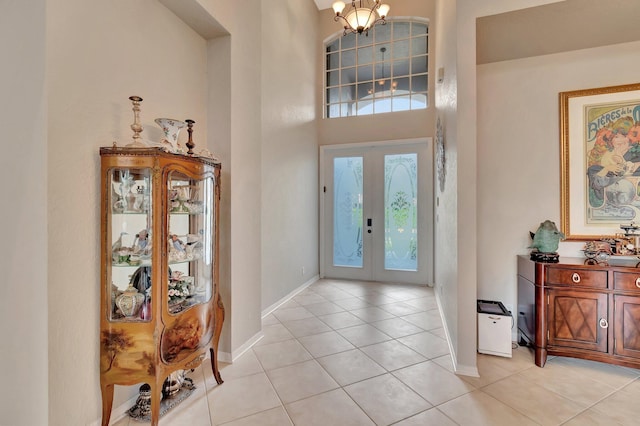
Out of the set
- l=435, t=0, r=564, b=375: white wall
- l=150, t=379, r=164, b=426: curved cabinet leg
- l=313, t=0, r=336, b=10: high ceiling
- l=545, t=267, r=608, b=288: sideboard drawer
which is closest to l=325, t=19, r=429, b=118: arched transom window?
l=313, t=0, r=336, b=10: high ceiling

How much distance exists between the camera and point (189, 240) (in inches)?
80.6

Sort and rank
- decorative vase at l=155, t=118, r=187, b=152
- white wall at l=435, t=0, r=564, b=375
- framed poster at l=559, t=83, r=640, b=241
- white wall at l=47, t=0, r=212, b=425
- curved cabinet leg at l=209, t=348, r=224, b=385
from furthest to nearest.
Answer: framed poster at l=559, t=83, r=640, b=241
white wall at l=435, t=0, r=564, b=375
curved cabinet leg at l=209, t=348, r=224, b=385
decorative vase at l=155, t=118, r=187, b=152
white wall at l=47, t=0, r=212, b=425

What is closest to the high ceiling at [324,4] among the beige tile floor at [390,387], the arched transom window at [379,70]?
the arched transom window at [379,70]

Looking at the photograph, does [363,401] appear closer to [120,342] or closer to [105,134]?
[120,342]

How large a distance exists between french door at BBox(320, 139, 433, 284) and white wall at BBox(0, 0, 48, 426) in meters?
4.14

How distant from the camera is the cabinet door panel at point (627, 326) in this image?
216 cm

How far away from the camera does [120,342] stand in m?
1.64

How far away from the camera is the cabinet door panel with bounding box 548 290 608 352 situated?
2.24m

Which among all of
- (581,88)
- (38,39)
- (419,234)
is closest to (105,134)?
(38,39)

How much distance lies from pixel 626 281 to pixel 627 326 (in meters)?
0.34

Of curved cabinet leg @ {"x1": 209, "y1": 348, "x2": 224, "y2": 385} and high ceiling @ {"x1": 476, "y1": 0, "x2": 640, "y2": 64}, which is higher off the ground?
high ceiling @ {"x1": 476, "y1": 0, "x2": 640, "y2": 64}

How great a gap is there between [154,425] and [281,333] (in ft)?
5.01

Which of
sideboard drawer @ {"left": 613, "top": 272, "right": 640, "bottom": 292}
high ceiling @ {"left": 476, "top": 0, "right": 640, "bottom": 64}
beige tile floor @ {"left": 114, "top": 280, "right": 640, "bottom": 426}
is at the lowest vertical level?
beige tile floor @ {"left": 114, "top": 280, "right": 640, "bottom": 426}

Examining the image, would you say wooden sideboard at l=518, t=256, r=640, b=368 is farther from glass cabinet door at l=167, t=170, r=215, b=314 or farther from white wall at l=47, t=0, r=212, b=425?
white wall at l=47, t=0, r=212, b=425
